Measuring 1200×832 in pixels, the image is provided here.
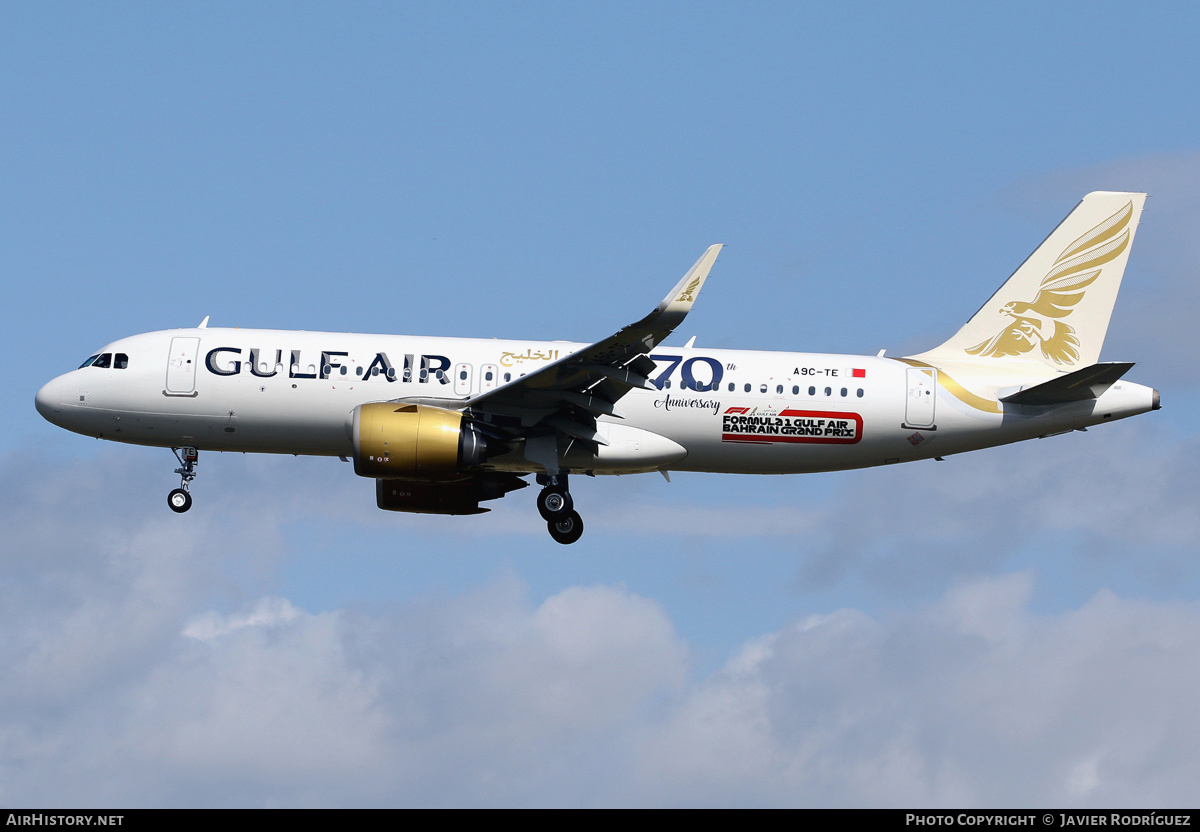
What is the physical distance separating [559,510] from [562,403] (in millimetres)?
3202

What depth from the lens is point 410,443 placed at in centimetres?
3388

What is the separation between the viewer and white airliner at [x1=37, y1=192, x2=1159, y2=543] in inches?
1411

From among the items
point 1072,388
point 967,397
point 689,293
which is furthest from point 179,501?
point 1072,388

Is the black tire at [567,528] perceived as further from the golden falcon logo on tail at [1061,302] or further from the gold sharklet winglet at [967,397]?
the golden falcon logo on tail at [1061,302]

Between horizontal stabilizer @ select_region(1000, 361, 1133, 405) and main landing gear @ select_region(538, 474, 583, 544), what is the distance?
37.1 ft

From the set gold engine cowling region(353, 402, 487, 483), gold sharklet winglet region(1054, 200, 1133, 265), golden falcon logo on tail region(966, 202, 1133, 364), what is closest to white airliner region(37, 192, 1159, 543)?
gold engine cowling region(353, 402, 487, 483)

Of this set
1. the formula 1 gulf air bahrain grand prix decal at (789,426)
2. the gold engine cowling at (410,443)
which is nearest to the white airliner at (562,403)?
the formula 1 gulf air bahrain grand prix decal at (789,426)

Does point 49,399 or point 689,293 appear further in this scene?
point 49,399

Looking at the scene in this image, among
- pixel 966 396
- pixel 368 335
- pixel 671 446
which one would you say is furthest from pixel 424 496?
pixel 966 396

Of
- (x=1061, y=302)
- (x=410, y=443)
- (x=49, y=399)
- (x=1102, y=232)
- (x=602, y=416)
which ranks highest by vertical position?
(x=1102, y=232)

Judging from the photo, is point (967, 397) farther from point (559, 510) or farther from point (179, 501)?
point (179, 501)

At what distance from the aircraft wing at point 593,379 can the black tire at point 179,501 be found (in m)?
8.00
